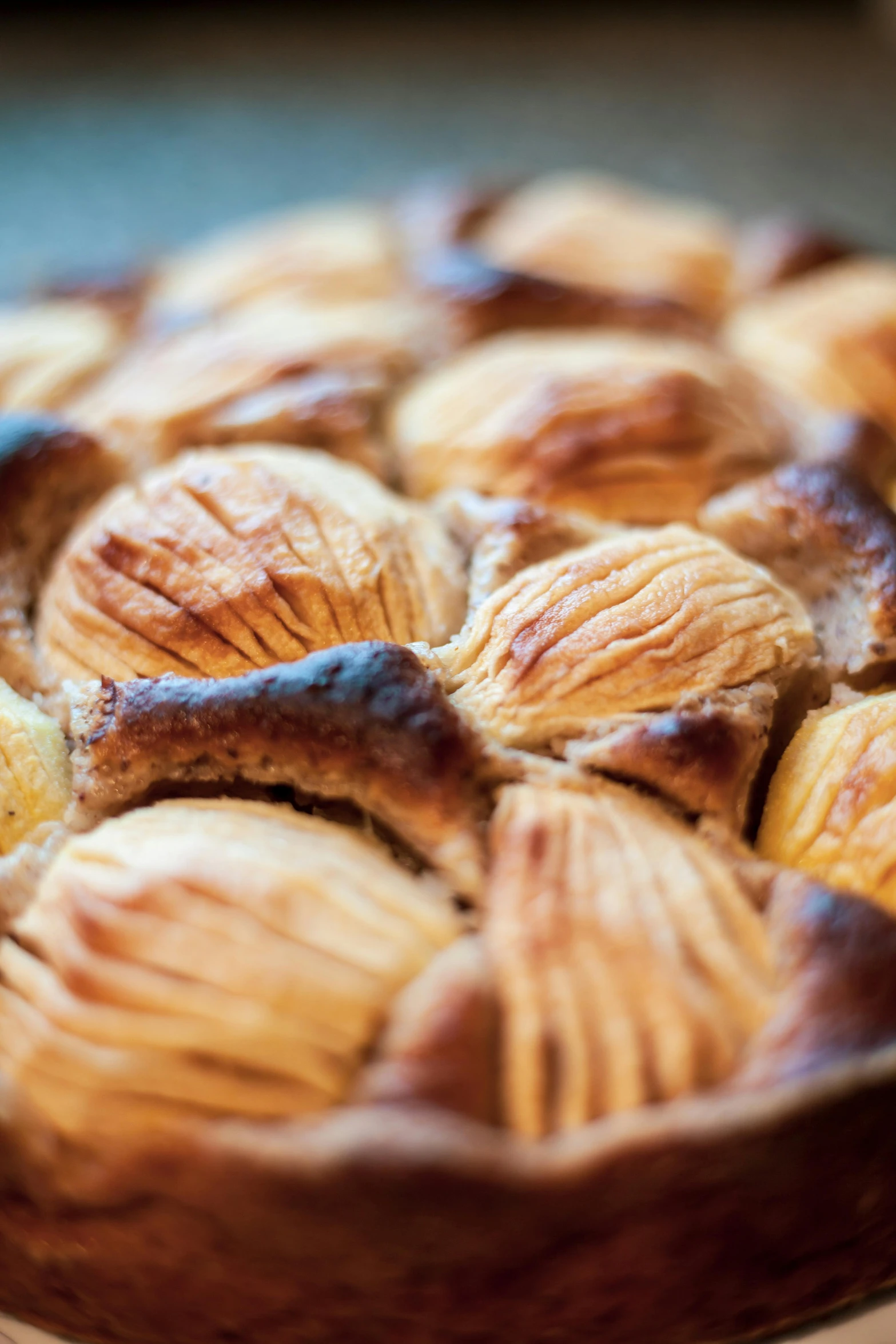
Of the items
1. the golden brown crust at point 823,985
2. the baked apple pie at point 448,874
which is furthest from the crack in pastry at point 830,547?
the golden brown crust at point 823,985

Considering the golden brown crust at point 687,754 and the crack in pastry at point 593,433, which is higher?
the crack in pastry at point 593,433

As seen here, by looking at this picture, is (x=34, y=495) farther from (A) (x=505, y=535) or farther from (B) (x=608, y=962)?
(B) (x=608, y=962)

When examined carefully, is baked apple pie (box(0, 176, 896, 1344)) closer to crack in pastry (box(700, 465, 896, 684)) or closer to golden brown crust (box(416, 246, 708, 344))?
crack in pastry (box(700, 465, 896, 684))

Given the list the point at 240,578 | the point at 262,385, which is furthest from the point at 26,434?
the point at 240,578

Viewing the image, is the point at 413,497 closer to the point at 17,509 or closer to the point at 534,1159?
the point at 17,509

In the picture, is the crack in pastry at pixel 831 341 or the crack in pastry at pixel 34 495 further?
the crack in pastry at pixel 831 341

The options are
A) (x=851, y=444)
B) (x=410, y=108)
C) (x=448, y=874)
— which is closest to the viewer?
(x=448, y=874)

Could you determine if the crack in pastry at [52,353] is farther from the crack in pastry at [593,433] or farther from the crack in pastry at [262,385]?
the crack in pastry at [593,433]
